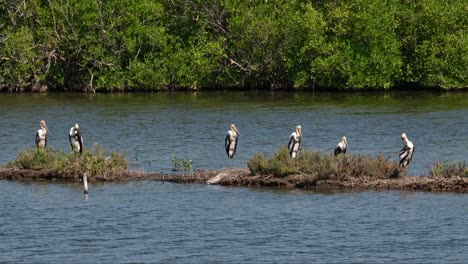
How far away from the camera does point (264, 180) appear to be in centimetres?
4228

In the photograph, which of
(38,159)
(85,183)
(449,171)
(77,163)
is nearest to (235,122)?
(38,159)

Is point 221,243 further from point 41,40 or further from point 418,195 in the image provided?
point 41,40

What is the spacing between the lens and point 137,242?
122ft

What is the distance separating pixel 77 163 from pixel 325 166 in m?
9.46

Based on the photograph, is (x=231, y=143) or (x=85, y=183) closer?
(x=85, y=183)

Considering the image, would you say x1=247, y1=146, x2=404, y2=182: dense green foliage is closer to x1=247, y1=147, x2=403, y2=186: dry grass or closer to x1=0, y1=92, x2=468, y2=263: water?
x1=247, y1=147, x2=403, y2=186: dry grass

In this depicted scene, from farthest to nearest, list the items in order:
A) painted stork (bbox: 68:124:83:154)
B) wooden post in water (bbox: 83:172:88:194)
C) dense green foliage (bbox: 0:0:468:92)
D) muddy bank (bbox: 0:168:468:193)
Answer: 1. dense green foliage (bbox: 0:0:468:92)
2. painted stork (bbox: 68:124:83:154)
3. wooden post in water (bbox: 83:172:88:194)
4. muddy bank (bbox: 0:168:468:193)

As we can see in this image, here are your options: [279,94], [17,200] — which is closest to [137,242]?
[17,200]

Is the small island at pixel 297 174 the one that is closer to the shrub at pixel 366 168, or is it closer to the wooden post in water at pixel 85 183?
the shrub at pixel 366 168

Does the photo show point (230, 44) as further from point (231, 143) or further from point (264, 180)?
point (264, 180)

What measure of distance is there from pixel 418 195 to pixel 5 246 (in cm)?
1378

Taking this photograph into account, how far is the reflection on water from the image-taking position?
53438 millimetres

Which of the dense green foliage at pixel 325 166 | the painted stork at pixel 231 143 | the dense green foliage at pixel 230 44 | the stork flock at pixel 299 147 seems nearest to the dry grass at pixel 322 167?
the dense green foliage at pixel 325 166

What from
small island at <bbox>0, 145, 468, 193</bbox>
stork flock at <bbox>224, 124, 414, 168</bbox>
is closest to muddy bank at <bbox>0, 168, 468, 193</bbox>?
small island at <bbox>0, 145, 468, 193</bbox>
